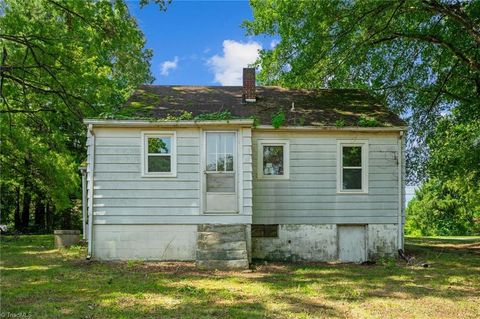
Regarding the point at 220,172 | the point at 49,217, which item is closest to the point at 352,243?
the point at 220,172

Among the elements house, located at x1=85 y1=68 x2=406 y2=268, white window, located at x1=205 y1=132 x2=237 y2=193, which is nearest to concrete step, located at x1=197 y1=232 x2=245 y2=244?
house, located at x1=85 y1=68 x2=406 y2=268

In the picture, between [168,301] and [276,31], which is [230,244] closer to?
[168,301]

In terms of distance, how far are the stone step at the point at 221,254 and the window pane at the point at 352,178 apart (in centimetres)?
398

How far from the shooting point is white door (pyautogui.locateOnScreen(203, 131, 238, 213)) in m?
12.2

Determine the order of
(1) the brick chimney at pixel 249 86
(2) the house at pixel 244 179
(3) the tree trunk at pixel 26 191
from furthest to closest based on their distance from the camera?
(3) the tree trunk at pixel 26 191 < (1) the brick chimney at pixel 249 86 < (2) the house at pixel 244 179

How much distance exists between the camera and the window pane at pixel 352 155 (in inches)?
528

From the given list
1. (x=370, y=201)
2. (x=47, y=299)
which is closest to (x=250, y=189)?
(x=370, y=201)

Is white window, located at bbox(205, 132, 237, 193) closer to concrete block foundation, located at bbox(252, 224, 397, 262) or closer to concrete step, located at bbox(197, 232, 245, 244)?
concrete step, located at bbox(197, 232, 245, 244)

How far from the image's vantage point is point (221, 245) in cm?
1165

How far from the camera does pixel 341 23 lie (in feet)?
46.6

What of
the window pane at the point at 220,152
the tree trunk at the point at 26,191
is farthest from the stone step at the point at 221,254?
the tree trunk at the point at 26,191

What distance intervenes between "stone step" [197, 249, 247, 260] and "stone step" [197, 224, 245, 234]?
0.72 meters

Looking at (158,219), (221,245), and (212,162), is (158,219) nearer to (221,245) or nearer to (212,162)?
(221,245)

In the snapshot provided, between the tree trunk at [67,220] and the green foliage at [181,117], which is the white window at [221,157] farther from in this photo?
the tree trunk at [67,220]
